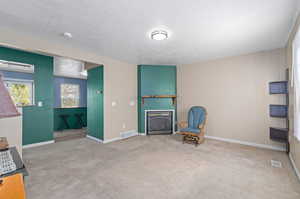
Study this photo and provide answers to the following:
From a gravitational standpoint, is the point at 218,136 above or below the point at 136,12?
below

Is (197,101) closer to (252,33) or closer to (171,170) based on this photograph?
(252,33)

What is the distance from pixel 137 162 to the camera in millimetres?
2729

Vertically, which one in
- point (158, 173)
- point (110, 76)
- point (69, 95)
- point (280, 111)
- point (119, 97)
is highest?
point (110, 76)

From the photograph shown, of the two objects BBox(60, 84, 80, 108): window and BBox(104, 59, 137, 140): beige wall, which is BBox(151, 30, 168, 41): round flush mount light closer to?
BBox(104, 59, 137, 140): beige wall

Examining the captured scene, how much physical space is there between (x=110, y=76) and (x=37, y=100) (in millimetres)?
2117

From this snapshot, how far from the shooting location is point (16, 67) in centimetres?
349

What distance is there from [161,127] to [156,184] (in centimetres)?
296

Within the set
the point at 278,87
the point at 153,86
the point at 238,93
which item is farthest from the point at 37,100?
the point at 278,87

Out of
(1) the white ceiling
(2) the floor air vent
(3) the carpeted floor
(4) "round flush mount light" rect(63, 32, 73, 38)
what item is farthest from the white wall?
(2) the floor air vent

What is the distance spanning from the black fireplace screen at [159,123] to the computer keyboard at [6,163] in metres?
3.82

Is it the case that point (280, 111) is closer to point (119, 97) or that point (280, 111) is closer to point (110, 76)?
point (119, 97)

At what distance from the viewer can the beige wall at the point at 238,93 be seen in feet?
11.5

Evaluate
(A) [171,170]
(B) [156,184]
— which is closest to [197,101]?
(A) [171,170]

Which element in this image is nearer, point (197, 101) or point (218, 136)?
point (218, 136)
